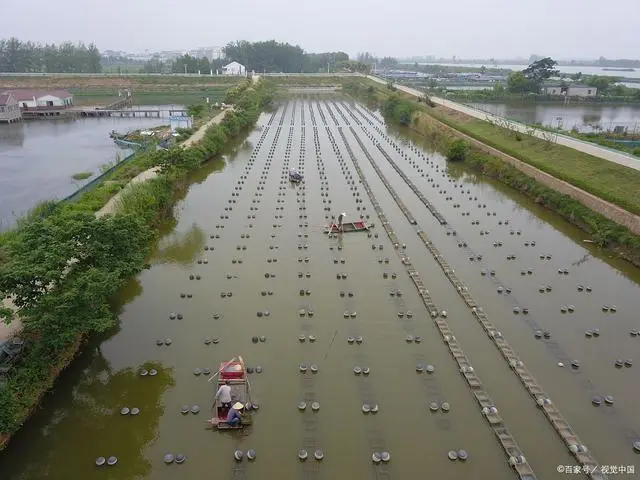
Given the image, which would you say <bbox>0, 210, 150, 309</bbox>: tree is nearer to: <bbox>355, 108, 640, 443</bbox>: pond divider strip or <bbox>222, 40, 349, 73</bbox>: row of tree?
<bbox>355, 108, 640, 443</bbox>: pond divider strip

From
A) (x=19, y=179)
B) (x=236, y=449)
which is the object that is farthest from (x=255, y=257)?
(x=19, y=179)

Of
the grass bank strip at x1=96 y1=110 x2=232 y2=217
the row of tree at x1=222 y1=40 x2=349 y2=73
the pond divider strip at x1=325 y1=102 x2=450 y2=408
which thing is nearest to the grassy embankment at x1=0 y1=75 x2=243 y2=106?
the row of tree at x1=222 y1=40 x2=349 y2=73

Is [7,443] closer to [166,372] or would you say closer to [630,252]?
[166,372]

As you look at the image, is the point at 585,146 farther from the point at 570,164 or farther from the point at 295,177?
the point at 295,177

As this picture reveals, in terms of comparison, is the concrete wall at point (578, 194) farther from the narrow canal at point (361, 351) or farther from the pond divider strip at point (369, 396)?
the pond divider strip at point (369, 396)

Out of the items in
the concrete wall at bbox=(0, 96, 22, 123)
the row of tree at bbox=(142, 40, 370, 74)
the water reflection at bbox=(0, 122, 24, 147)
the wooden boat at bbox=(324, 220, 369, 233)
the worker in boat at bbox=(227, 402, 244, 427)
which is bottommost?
the worker in boat at bbox=(227, 402, 244, 427)

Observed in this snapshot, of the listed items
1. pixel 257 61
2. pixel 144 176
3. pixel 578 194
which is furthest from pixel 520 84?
pixel 144 176

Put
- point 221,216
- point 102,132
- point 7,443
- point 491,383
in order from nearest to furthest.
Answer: point 7,443
point 491,383
point 221,216
point 102,132
